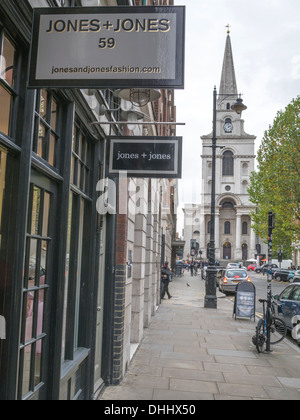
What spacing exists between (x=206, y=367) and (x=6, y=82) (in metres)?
6.49

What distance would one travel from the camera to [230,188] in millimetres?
79062

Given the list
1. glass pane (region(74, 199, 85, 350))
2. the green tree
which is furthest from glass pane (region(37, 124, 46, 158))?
the green tree

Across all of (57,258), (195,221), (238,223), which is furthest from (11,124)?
(195,221)

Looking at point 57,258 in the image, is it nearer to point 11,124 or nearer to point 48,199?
point 48,199

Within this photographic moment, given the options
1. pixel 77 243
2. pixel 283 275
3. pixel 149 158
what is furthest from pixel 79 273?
pixel 283 275

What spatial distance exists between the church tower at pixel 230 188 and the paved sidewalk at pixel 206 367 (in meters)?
67.3

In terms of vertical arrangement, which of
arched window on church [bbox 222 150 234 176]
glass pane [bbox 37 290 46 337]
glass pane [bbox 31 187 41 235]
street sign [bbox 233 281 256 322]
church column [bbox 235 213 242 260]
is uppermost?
arched window on church [bbox 222 150 234 176]

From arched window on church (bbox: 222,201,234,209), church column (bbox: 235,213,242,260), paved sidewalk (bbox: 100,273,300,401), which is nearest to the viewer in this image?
paved sidewalk (bbox: 100,273,300,401)

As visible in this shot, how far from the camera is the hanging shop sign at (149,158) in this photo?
5.35m

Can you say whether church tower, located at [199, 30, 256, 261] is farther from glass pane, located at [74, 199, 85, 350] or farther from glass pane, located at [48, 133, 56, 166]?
glass pane, located at [48, 133, 56, 166]

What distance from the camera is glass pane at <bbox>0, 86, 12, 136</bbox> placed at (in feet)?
9.23

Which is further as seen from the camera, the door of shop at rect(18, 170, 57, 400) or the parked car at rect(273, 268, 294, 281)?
the parked car at rect(273, 268, 294, 281)

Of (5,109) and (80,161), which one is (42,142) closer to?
(5,109)

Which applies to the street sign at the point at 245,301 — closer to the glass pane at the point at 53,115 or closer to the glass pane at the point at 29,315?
the glass pane at the point at 53,115
